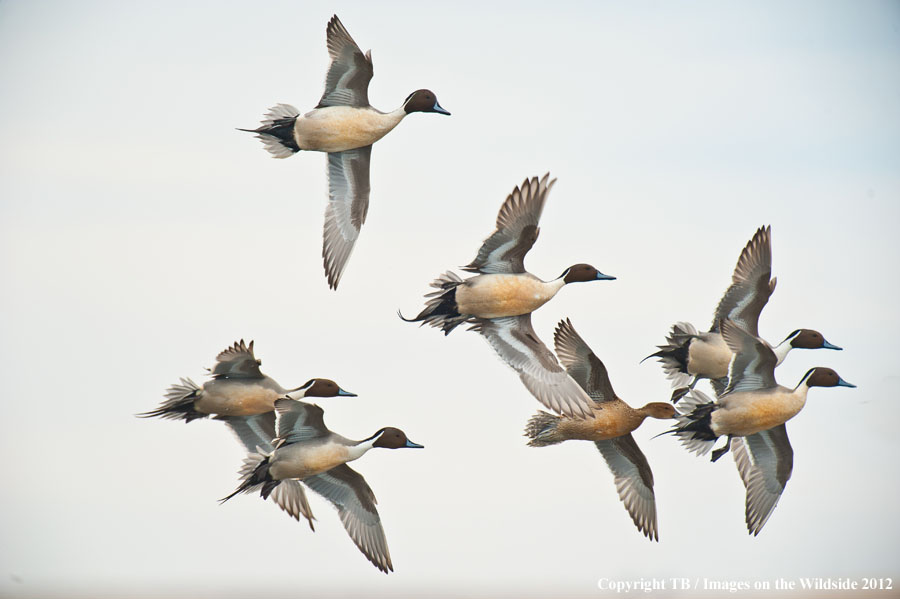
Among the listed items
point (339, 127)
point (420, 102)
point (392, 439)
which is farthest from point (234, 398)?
point (420, 102)

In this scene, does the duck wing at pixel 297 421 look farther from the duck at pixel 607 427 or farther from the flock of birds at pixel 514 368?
the duck at pixel 607 427

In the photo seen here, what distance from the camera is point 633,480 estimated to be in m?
9.31

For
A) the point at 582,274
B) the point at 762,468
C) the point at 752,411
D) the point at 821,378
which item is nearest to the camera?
the point at 752,411

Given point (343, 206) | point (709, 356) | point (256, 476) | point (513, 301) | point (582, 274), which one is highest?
point (343, 206)

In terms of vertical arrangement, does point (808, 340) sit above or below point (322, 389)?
above

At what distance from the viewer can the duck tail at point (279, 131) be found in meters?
8.90

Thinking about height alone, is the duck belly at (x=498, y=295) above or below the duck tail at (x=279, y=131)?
below

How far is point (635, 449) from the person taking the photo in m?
9.20

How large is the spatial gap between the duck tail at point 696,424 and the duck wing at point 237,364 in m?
2.62

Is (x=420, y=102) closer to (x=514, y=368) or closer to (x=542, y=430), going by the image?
A: (x=514, y=368)

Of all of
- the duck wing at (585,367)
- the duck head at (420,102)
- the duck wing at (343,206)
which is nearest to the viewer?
the duck wing at (585,367)

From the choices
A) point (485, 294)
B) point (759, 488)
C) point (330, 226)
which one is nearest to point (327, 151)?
point (330, 226)

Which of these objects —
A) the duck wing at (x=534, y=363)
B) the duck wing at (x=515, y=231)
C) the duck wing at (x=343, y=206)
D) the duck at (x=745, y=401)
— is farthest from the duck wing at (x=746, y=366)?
the duck wing at (x=343, y=206)

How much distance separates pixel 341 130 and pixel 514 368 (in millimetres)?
1887
